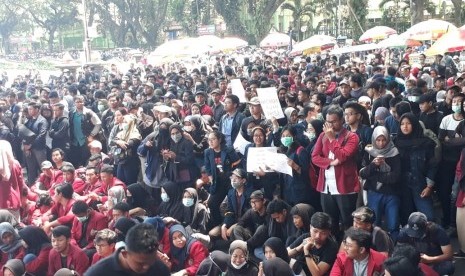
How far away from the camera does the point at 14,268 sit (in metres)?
5.46

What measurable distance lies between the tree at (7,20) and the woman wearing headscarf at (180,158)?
164ft

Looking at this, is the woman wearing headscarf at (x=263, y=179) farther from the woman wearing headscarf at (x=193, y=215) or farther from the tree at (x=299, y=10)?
the tree at (x=299, y=10)

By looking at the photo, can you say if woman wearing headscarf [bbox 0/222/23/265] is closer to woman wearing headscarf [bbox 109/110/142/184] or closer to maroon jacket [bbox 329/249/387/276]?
woman wearing headscarf [bbox 109/110/142/184]

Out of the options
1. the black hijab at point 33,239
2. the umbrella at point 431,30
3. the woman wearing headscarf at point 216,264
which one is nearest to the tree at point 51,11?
the umbrella at point 431,30

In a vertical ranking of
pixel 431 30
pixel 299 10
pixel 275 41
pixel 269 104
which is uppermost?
pixel 299 10

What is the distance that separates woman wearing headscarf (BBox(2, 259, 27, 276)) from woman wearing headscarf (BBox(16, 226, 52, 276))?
1.41 ft

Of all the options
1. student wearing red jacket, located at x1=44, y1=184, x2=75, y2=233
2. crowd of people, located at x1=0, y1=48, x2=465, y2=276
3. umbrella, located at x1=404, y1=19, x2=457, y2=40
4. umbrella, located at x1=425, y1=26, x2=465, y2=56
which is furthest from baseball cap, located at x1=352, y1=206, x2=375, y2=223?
umbrella, located at x1=404, y1=19, x2=457, y2=40

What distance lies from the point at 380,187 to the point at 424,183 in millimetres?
499

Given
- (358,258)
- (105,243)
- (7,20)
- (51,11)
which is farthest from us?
(7,20)

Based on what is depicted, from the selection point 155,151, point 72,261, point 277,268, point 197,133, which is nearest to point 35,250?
point 72,261

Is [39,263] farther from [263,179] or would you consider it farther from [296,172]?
[296,172]

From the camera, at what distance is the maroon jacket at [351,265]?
4.84m

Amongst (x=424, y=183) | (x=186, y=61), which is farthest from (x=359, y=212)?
(x=186, y=61)

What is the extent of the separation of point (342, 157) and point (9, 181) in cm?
359
